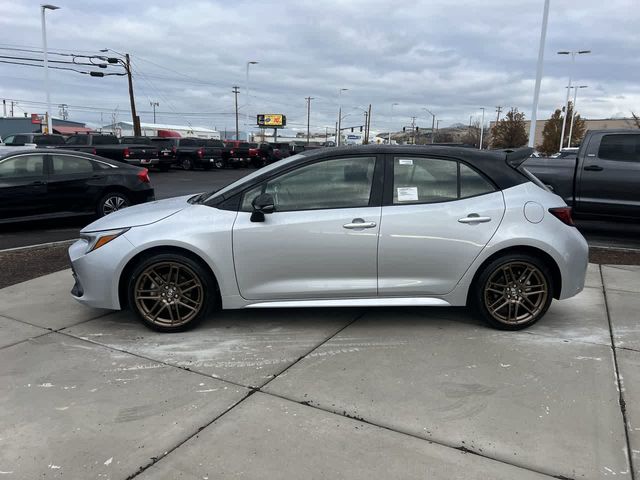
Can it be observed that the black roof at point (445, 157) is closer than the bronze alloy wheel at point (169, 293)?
No

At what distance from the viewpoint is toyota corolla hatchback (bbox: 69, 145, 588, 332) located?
4.17m

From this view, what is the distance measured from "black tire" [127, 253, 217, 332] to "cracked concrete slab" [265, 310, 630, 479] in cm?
105

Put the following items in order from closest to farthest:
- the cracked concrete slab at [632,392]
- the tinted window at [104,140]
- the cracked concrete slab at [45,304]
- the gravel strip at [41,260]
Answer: the cracked concrete slab at [632,392]
the cracked concrete slab at [45,304]
the gravel strip at [41,260]
the tinted window at [104,140]

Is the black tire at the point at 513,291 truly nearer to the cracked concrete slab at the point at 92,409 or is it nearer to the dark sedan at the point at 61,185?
the cracked concrete slab at the point at 92,409

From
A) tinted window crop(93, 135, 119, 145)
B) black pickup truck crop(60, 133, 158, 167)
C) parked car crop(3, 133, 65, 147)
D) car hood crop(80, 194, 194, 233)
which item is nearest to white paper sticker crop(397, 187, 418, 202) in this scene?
car hood crop(80, 194, 194, 233)

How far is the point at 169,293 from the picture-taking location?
4.23 m

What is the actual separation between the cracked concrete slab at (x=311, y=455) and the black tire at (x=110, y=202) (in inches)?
284

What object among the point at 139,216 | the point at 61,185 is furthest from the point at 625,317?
the point at 61,185

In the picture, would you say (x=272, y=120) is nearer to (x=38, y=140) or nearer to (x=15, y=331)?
(x=38, y=140)

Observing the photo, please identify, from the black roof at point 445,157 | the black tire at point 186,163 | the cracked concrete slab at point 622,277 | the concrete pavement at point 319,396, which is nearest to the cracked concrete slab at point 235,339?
the concrete pavement at point 319,396

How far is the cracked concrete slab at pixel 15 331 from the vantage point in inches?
165

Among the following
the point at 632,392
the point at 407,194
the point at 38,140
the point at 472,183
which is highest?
the point at 38,140

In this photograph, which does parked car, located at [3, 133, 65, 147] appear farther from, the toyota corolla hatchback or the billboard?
the billboard

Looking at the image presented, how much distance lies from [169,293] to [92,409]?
1251mm
